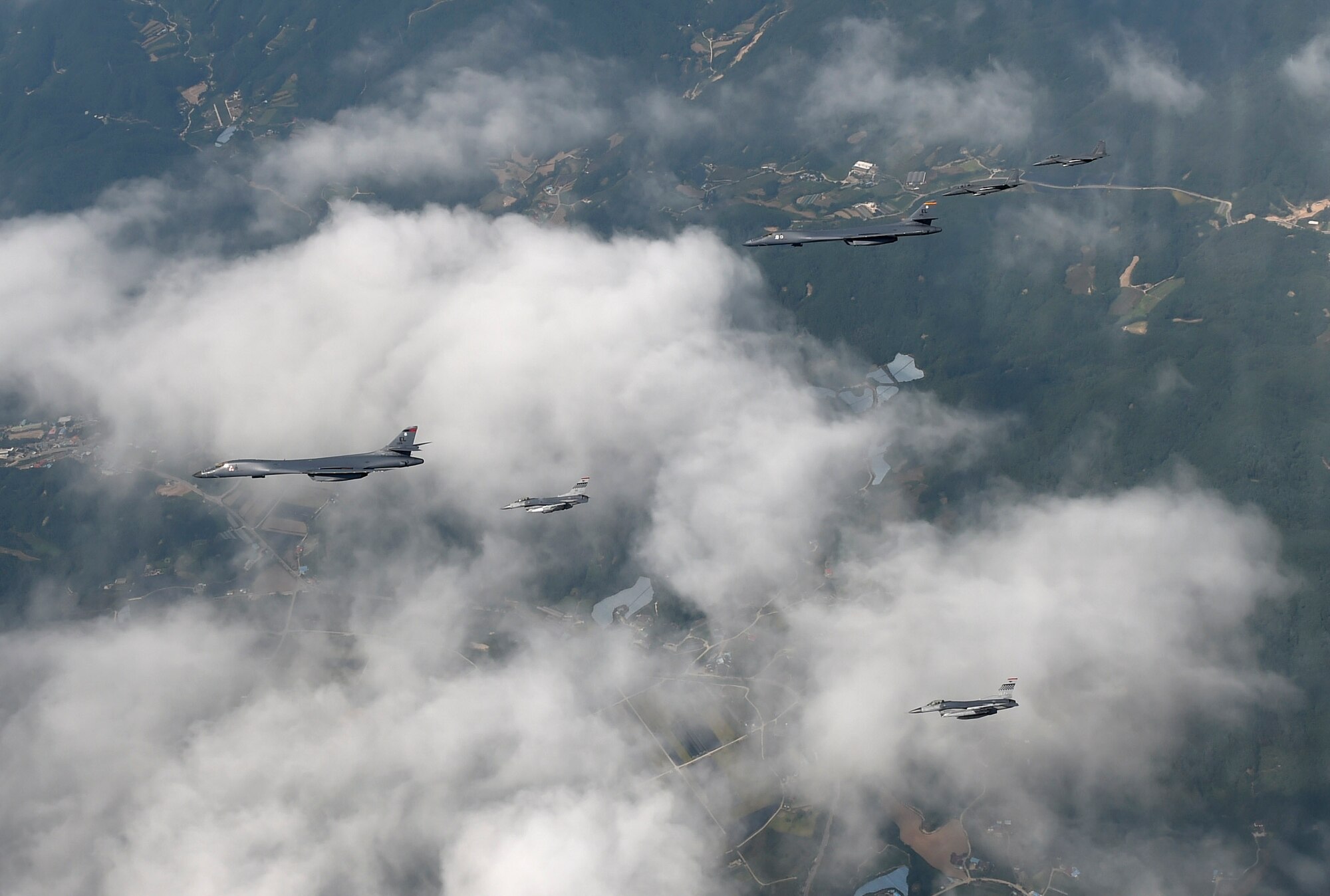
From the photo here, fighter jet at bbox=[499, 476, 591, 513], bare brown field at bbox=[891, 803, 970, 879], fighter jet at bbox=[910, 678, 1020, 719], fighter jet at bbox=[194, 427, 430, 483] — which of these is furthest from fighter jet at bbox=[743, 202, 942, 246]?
bare brown field at bbox=[891, 803, 970, 879]

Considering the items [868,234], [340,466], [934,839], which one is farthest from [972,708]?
[340,466]

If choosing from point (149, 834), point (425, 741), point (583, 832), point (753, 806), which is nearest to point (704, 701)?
point (753, 806)

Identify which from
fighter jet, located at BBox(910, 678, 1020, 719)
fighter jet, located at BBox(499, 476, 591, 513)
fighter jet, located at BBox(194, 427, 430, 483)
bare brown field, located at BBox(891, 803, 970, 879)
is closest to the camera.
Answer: fighter jet, located at BBox(194, 427, 430, 483)

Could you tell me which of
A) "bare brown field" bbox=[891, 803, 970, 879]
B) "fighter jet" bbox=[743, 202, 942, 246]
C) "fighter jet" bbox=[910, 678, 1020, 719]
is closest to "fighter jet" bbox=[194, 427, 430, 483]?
"fighter jet" bbox=[743, 202, 942, 246]

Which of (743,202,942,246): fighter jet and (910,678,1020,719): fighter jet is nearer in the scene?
(743,202,942,246): fighter jet

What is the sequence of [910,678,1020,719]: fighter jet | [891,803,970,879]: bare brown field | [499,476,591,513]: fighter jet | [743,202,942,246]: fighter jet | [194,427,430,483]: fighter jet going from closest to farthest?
[743,202,942,246]: fighter jet → [194,427,430,483]: fighter jet → [910,678,1020,719]: fighter jet → [499,476,591,513]: fighter jet → [891,803,970,879]: bare brown field

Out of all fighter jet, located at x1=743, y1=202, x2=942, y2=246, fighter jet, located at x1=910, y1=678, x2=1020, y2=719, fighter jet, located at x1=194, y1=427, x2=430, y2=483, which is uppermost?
fighter jet, located at x1=743, y1=202, x2=942, y2=246

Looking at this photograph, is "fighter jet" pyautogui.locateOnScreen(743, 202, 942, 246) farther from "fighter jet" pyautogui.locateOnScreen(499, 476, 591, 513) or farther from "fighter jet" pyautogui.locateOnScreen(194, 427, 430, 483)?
"fighter jet" pyautogui.locateOnScreen(194, 427, 430, 483)

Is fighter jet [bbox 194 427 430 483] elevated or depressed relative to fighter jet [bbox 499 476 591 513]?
elevated

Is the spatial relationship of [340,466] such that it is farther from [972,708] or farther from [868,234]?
[972,708]
